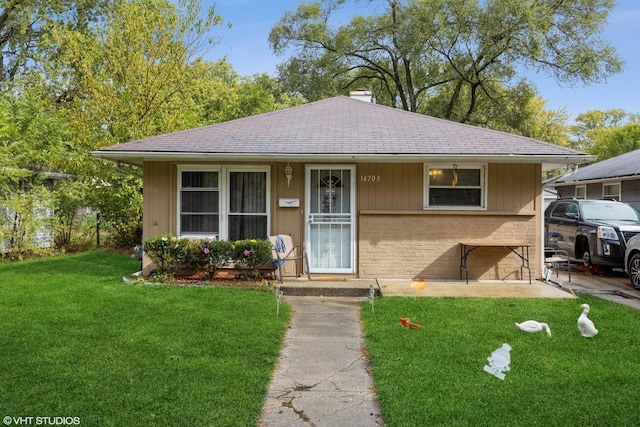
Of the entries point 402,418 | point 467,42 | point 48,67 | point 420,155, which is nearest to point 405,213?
point 420,155

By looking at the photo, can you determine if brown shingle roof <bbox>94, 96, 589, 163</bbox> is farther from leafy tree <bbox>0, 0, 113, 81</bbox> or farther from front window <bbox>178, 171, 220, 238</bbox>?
leafy tree <bbox>0, 0, 113, 81</bbox>

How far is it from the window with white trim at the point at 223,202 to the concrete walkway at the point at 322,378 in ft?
9.57

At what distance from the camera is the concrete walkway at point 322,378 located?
3.33 m

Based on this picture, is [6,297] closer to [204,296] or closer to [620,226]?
[204,296]

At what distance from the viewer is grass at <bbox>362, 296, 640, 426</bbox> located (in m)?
3.29

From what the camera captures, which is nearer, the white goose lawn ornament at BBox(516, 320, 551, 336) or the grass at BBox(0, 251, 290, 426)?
the grass at BBox(0, 251, 290, 426)

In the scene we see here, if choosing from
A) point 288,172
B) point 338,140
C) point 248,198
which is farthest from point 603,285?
point 248,198

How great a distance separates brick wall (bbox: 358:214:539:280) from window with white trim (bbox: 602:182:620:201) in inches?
390

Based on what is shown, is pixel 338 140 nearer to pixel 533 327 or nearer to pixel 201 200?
pixel 201 200

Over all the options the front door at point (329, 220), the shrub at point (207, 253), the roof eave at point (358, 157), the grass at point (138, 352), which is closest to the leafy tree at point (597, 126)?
the roof eave at point (358, 157)

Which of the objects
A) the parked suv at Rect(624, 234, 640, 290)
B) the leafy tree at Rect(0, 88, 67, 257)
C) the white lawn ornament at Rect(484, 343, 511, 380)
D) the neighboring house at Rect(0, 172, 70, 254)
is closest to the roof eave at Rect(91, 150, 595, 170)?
the parked suv at Rect(624, 234, 640, 290)

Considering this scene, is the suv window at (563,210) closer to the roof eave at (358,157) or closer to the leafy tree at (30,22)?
the roof eave at (358,157)

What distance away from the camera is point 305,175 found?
8.62 metres

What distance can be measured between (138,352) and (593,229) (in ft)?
31.3
